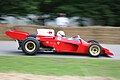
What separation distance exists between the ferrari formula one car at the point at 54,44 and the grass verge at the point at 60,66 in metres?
0.96

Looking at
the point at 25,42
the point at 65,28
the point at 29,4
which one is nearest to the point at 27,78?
the point at 25,42

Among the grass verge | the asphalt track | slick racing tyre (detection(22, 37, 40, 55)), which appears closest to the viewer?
the grass verge

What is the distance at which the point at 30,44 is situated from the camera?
41.7 feet

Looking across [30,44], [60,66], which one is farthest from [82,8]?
[60,66]

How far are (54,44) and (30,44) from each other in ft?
2.54

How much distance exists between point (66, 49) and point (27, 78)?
15.3 ft

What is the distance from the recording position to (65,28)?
1703 centimetres

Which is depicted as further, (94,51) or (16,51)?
(16,51)

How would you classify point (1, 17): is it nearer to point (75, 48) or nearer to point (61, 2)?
point (61, 2)

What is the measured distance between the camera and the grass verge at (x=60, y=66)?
30.9 feet

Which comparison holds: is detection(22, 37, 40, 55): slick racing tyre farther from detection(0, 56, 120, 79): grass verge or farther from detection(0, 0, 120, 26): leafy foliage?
detection(0, 0, 120, 26): leafy foliage

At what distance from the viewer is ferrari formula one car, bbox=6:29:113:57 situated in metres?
12.7

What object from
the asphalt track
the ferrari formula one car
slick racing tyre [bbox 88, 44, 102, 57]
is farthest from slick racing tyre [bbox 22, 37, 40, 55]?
slick racing tyre [bbox 88, 44, 102, 57]

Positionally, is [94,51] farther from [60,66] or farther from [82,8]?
[82,8]
